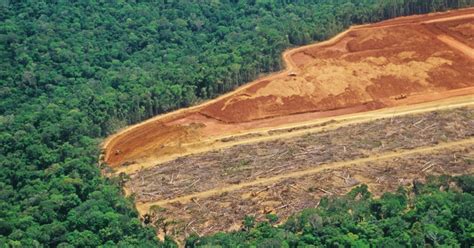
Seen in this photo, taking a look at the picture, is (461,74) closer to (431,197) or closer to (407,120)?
(407,120)

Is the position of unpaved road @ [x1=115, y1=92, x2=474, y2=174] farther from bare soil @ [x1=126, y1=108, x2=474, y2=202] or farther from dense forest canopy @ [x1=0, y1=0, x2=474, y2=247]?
dense forest canopy @ [x1=0, y1=0, x2=474, y2=247]

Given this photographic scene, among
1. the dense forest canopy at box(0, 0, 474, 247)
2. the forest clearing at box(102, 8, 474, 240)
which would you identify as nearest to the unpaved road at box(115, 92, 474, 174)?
the forest clearing at box(102, 8, 474, 240)

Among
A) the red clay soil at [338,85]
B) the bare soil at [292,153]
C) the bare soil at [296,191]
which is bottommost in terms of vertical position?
the bare soil at [296,191]

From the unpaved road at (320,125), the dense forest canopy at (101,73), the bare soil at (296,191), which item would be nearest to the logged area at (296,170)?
the bare soil at (296,191)

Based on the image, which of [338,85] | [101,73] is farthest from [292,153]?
[101,73]

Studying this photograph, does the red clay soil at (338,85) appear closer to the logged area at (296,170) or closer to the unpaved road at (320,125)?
the unpaved road at (320,125)
